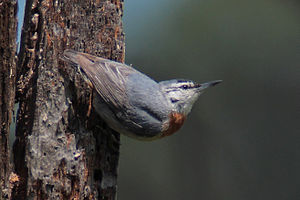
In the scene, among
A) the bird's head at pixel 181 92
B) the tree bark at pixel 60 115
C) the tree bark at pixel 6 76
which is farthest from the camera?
the bird's head at pixel 181 92

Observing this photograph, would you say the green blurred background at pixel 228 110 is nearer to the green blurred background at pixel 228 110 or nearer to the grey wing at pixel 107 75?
the green blurred background at pixel 228 110

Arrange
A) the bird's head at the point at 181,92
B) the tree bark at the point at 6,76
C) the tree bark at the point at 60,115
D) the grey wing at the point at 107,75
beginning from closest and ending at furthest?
the tree bark at the point at 6,76 → the tree bark at the point at 60,115 → the grey wing at the point at 107,75 → the bird's head at the point at 181,92

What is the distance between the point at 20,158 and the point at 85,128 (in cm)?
41

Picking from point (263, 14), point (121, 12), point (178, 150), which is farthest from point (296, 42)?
point (121, 12)

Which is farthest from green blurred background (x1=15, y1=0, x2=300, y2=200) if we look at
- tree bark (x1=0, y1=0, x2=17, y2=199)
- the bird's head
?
tree bark (x1=0, y1=0, x2=17, y2=199)

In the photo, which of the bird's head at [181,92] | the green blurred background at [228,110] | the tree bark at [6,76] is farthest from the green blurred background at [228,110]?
the tree bark at [6,76]

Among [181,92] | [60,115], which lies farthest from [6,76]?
[181,92]

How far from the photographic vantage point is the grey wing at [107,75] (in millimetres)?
2998

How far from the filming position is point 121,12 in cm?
329

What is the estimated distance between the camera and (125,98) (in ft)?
10.4

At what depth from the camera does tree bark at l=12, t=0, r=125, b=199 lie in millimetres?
2861

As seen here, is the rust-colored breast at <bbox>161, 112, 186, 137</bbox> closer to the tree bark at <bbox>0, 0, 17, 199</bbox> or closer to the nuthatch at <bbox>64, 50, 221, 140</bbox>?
the nuthatch at <bbox>64, 50, 221, 140</bbox>

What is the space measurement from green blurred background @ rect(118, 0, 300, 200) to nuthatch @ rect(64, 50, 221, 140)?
3.43 metres

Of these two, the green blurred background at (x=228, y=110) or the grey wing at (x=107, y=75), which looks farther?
the green blurred background at (x=228, y=110)
